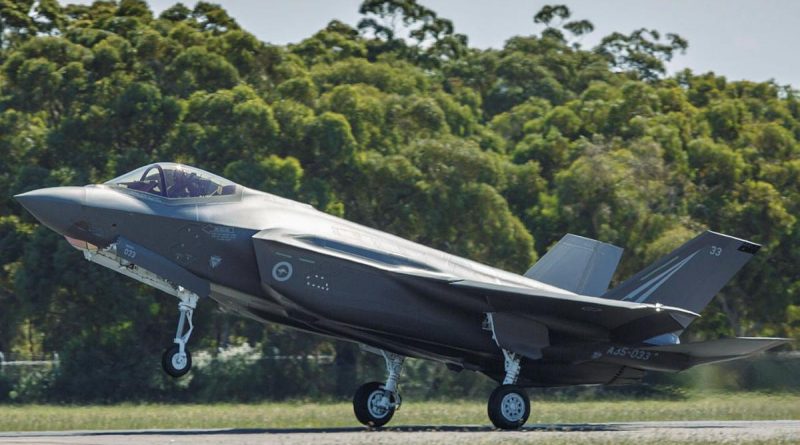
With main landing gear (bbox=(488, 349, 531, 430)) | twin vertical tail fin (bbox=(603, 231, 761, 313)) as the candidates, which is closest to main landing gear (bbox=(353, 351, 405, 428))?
main landing gear (bbox=(488, 349, 531, 430))

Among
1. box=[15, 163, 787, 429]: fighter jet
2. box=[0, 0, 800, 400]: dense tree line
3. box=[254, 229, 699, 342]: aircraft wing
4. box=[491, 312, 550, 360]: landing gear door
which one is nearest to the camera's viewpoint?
box=[15, 163, 787, 429]: fighter jet

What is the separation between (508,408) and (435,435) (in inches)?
87.3

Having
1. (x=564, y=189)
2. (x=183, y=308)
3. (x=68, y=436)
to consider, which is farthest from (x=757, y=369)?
(x=68, y=436)

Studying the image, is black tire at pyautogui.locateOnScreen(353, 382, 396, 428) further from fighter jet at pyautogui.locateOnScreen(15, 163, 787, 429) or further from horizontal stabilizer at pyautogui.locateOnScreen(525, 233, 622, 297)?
horizontal stabilizer at pyautogui.locateOnScreen(525, 233, 622, 297)

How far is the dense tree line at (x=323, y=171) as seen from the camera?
3362cm

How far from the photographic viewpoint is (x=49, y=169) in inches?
1384

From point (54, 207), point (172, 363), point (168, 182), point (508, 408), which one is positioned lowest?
point (508, 408)

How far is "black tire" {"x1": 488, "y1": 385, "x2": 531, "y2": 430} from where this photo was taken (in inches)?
774

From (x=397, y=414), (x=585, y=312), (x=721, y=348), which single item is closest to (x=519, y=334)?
(x=585, y=312)

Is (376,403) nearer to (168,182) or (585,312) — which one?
(585,312)

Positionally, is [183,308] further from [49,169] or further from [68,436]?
[49,169]

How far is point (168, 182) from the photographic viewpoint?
63.8ft

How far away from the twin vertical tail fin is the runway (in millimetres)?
2251

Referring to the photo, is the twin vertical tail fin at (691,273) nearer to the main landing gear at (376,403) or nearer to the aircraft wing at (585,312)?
the aircraft wing at (585,312)
